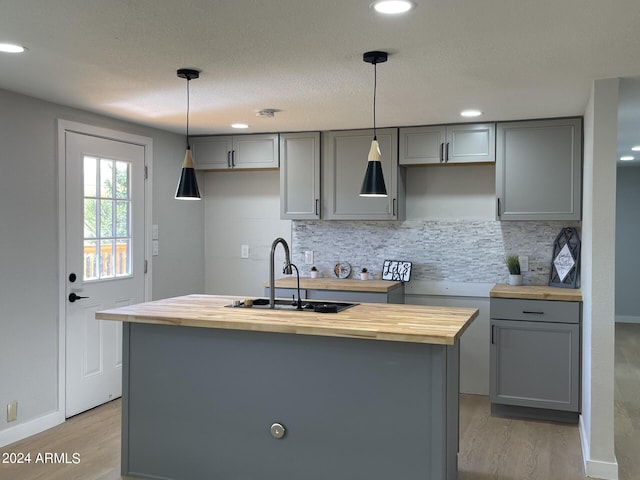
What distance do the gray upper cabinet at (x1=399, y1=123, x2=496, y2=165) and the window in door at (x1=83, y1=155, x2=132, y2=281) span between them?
7.11 feet

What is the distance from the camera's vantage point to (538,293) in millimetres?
4098

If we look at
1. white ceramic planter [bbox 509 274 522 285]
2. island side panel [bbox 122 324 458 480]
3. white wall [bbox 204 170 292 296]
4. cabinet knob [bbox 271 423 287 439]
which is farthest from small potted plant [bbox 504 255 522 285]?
cabinet knob [bbox 271 423 287 439]

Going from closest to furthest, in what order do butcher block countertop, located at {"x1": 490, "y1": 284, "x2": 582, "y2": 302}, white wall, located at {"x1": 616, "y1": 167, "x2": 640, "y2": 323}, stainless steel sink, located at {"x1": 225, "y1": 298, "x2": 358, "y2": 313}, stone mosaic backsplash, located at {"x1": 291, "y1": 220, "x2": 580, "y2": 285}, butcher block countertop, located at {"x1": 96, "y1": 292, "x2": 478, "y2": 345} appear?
1. butcher block countertop, located at {"x1": 96, "y1": 292, "x2": 478, "y2": 345}
2. stainless steel sink, located at {"x1": 225, "y1": 298, "x2": 358, "y2": 313}
3. butcher block countertop, located at {"x1": 490, "y1": 284, "x2": 582, "y2": 302}
4. stone mosaic backsplash, located at {"x1": 291, "y1": 220, "x2": 580, "y2": 285}
5. white wall, located at {"x1": 616, "y1": 167, "x2": 640, "y2": 323}

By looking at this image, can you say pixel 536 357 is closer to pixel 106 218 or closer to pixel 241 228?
pixel 241 228

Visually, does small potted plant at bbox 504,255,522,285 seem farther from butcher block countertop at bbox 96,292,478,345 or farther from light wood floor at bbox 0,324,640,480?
butcher block countertop at bbox 96,292,478,345

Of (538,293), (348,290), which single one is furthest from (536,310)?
(348,290)

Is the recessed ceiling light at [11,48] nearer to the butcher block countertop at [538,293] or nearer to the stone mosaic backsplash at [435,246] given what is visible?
the stone mosaic backsplash at [435,246]

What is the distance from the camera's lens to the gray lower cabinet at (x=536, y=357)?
13.2 ft

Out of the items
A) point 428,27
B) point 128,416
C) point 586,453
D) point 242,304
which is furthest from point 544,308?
point 128,416

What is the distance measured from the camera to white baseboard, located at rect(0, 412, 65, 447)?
3.60 m

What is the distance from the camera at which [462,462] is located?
346cm

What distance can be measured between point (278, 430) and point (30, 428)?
6.19ft

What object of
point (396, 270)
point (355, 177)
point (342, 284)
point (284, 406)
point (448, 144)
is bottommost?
point (284, 406)

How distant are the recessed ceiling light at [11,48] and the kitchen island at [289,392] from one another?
1.31 metres
